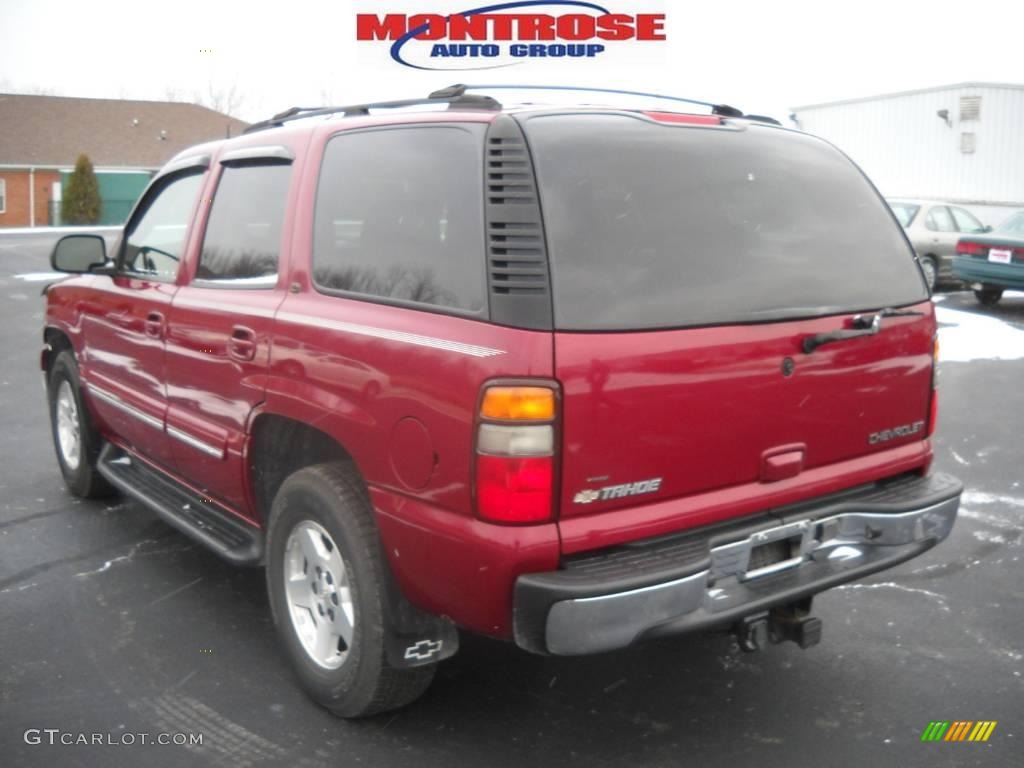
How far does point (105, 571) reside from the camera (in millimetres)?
4945

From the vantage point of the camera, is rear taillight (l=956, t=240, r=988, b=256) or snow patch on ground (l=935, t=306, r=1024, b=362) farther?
rear taillight (l=956, t=240, r=988, b=256)

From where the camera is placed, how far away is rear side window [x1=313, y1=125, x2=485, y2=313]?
3.04 metres

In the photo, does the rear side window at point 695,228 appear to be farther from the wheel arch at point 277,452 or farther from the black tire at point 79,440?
the black tire at point 79,440

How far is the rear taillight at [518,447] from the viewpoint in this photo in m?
2.79

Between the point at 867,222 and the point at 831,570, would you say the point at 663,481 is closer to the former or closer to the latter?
the point at 831,570

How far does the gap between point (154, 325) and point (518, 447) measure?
2408 mm

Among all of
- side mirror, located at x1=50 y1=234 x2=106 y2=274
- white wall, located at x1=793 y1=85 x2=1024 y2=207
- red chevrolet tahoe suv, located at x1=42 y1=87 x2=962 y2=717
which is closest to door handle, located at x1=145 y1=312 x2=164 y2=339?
red chevrolet tahoe suv, located at x1=42 y1=87 x2=962 y2=717

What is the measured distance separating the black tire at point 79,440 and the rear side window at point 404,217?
2681 millimetres

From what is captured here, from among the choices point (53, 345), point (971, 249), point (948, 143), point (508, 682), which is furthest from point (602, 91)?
point (948, 143)

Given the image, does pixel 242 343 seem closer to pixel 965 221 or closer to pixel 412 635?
pixel 412 635

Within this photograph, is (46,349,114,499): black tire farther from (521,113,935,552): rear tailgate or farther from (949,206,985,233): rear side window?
(949,206,985,233): rear side window

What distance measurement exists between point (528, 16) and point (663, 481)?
11994mm

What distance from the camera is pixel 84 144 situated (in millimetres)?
50906

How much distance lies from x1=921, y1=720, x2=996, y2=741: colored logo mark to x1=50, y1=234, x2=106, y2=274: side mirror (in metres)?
4.26
